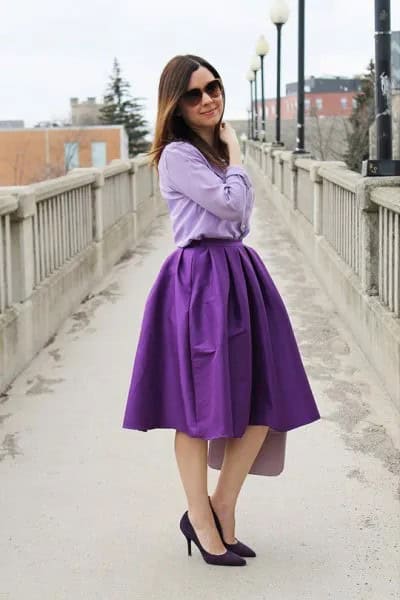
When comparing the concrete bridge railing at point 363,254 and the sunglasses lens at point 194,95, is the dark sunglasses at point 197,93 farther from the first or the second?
the concrete bridge railing at point 363,254

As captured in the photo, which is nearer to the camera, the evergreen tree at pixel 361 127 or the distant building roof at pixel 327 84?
the evergreen tree at pixel 361 127

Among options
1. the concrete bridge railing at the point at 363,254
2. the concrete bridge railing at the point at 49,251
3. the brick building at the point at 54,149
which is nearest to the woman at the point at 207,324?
the concrete bridge railing at the point at 49,251

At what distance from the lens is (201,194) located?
361 cm

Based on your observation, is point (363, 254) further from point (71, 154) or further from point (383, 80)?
point (71, 154)

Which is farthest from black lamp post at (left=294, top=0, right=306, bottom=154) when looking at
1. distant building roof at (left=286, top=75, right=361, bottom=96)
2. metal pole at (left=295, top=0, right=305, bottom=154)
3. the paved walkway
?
distant building roof at (left=286, top=75, right=361, bottom=96)

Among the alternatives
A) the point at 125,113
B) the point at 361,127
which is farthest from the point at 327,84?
the point at 361,127

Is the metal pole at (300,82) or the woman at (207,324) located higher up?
the metal pole at (300,82)

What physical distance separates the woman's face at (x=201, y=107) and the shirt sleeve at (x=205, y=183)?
0.11m

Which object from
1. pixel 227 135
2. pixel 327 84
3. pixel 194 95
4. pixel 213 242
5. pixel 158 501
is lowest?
pixel 158 501

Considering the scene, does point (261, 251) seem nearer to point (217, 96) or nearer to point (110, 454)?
point (110, 454)

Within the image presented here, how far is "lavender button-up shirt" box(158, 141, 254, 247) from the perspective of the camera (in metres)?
3.61

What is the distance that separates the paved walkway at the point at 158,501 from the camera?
3.79 meters

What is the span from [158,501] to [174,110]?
185 cm

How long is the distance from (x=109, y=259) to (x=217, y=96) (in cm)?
899
